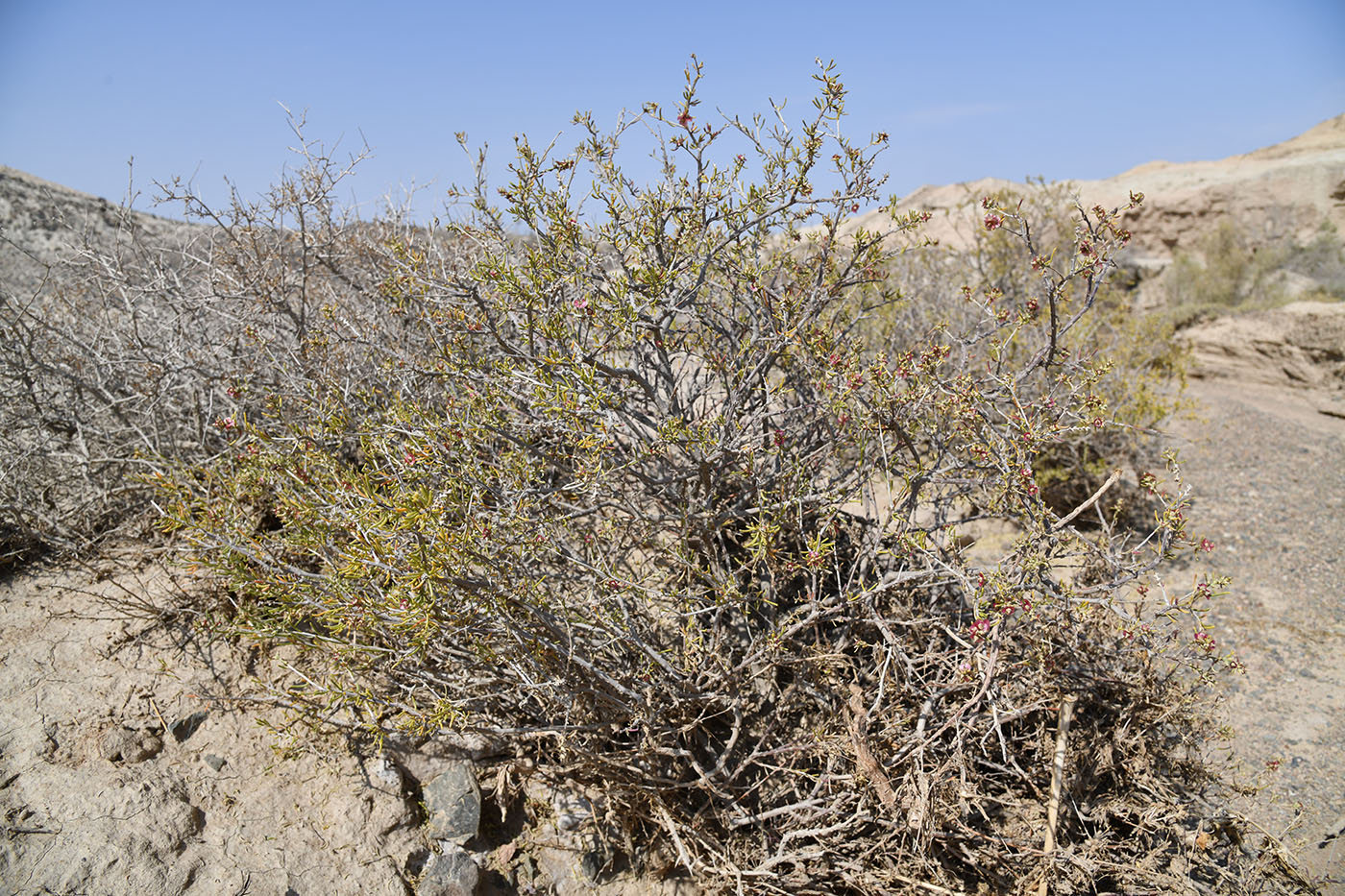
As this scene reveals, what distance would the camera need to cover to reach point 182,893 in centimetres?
271

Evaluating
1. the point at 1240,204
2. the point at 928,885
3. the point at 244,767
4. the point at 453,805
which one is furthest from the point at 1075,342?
the point at 1240,204

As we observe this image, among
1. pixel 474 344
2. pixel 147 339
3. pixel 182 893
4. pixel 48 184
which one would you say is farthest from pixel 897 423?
pixel 48 184

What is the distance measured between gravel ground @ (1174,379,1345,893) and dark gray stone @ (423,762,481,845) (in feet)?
11.2

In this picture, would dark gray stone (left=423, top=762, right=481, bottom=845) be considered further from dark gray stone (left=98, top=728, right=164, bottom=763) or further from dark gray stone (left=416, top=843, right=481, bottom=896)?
dark gray stone (left=98, top=728, right=164, bottom=763)

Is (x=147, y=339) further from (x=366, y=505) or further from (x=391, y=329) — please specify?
(x=366, y=505)

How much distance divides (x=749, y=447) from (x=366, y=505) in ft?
4.63

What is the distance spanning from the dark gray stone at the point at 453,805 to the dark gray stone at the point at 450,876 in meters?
0.08

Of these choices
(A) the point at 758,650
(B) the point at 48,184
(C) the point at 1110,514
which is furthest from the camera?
(B) the point at 48,184

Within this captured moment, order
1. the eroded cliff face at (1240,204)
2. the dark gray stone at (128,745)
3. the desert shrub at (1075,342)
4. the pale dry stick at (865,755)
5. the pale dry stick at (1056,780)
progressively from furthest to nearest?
the eroded cliff face at (1240,204) → the desert shrub at (1075,342) → the dark gray stone at (128,745) → the pale dry stick at (1056,780) → the pale dry stick at (865,755)

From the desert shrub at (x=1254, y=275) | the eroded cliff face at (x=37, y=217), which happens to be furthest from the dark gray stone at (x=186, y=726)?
the desert shrub at (x=1254, y=275)

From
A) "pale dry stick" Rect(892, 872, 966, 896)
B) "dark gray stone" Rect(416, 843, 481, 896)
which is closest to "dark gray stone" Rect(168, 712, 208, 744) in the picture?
"dark gray stone" Rect(416, 843, 481, 896)

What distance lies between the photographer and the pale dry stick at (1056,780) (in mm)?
2906

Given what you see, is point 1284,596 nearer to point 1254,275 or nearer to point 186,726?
point 186,726

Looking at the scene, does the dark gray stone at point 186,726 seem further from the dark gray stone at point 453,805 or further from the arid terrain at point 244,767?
the dark gray stone at point 453,805
